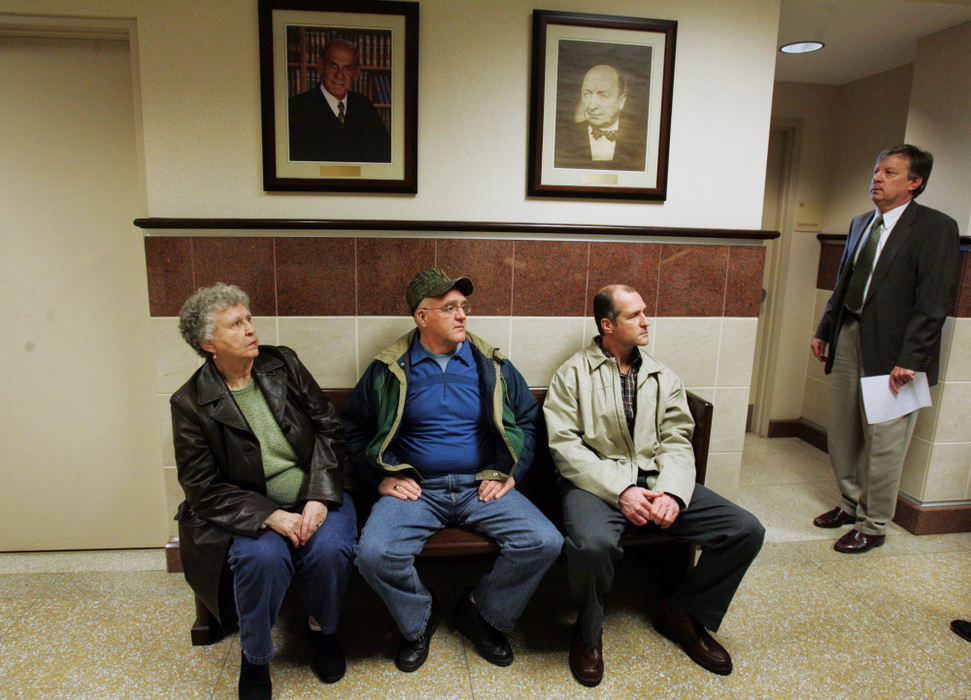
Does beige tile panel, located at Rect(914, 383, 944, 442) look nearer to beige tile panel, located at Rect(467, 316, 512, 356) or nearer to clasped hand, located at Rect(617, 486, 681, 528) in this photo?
clasped hand, located at Rect(617, 486, 681, 528)

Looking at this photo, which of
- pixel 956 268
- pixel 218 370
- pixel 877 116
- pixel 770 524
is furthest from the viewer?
pixel 877 116

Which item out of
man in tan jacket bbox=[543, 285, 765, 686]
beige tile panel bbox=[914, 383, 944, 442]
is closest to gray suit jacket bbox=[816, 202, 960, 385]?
beige tile panel bbox=[914, 383, 944, 442]

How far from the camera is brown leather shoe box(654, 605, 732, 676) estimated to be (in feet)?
6.32

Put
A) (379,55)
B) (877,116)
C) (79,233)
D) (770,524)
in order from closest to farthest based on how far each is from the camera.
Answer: (379,55), (79,233), (770,524), (877,116)

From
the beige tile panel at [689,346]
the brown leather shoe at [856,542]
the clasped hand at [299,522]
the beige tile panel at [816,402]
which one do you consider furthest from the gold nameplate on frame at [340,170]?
the beige tile panel at [816,402]

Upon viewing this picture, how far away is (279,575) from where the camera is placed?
1.77 meters

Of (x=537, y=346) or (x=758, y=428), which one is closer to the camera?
(x=537, y=346)

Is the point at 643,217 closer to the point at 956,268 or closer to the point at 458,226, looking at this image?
the point at 458,226

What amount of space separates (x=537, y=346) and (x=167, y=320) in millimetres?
1408

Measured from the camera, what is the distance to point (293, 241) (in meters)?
2.27

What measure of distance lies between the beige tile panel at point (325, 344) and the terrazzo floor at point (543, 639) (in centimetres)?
83

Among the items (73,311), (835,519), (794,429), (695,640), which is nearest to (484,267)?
(695,640)

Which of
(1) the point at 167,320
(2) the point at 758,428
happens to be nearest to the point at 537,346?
(1) the point at 167,320

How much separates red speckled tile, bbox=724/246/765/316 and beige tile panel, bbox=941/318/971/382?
939 mm
